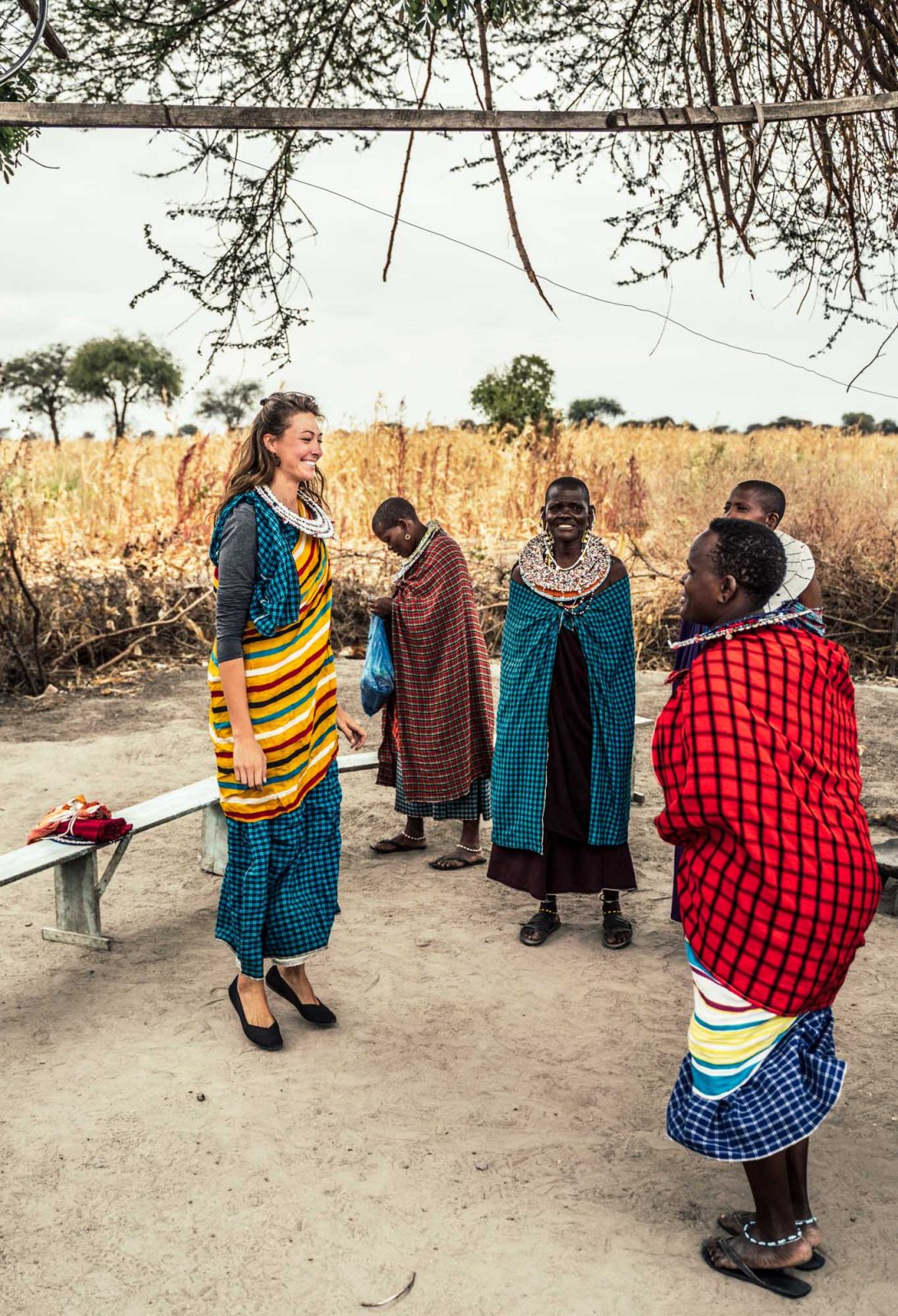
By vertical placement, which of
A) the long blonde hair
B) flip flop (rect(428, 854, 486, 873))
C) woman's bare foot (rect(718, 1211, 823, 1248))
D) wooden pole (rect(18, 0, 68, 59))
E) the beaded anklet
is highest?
wooden pole (rect(18, 0, 68, 59))

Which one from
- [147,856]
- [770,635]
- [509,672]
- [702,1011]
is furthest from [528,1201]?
[147,856]

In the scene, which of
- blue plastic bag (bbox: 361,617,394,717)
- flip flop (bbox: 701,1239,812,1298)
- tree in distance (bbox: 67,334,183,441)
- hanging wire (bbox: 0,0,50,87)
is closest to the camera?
flip flop (bbox: 701,1239,812,1298)

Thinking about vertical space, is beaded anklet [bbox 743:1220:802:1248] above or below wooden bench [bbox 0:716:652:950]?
below

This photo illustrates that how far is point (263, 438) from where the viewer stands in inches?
139

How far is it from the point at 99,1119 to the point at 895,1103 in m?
2.25

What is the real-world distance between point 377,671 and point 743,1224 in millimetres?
3149

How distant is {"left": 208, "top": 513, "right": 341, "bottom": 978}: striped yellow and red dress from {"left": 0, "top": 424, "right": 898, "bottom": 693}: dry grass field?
520 centimetres

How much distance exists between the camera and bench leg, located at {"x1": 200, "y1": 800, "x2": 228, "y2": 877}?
531 centimetres

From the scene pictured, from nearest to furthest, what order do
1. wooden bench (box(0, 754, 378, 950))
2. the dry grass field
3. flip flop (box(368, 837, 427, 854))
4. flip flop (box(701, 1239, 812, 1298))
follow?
flip flop (box(701, 1239, 812, 1298))
wooden bench (box(0, 754, 378, 950))
flip flop (box(368, 837, 427, 854))
the dry grass field

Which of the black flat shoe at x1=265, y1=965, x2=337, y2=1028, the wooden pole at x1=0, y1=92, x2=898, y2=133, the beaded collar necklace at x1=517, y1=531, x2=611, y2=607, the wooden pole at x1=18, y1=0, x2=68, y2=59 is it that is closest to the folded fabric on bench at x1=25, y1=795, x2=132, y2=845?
Answer: the black flat shoe at x1=265, y1=965, x2=337, y2=1028

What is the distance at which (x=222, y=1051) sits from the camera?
3.65 metres

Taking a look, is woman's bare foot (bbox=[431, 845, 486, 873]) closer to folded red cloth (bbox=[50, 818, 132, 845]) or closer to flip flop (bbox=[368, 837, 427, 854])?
flip flop (bbox=[368, 837, 427, 854])

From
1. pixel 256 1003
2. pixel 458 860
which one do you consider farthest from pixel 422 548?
pixel 256 1003

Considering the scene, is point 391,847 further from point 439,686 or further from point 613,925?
point 613,925
